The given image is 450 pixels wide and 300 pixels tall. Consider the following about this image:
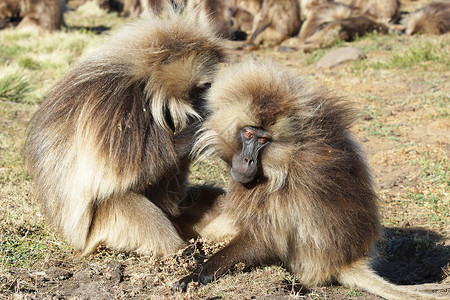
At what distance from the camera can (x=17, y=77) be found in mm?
7621

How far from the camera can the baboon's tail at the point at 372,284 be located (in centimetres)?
333

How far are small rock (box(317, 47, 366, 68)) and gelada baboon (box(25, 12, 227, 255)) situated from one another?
5831mm

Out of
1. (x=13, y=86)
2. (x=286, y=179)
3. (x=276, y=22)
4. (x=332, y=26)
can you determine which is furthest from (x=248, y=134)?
(x=276, y=22)

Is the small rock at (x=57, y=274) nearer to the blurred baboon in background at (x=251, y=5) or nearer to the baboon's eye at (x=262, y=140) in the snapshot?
the baboon's eye at (x=262, y=140)

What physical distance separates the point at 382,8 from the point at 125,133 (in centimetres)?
1047

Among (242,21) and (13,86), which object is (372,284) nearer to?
(13,86)

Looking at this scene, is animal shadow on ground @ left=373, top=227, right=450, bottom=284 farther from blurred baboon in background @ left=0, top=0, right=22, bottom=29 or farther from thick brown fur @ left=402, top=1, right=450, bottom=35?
blurred baboon in background @ left=0, top=0, right=22, bottom=29

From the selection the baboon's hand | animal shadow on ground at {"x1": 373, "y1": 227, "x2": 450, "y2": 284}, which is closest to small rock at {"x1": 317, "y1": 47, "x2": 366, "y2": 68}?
animal shadow on ground at {"x1": 373, "y1": 227, "x2": 450, "y2": 284}

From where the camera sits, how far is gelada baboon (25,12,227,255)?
11.2 ft

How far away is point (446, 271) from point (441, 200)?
41.6 inches

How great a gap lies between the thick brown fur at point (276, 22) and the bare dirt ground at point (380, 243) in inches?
182

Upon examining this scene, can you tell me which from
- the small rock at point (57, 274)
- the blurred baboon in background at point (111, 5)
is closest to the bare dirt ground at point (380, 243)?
the small rock at point (57, 274)

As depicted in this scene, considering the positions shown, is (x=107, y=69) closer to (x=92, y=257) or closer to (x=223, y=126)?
(x=223, y=126)

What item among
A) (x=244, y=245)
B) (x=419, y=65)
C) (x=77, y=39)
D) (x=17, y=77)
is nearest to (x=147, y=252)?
(x=244, y=245)
